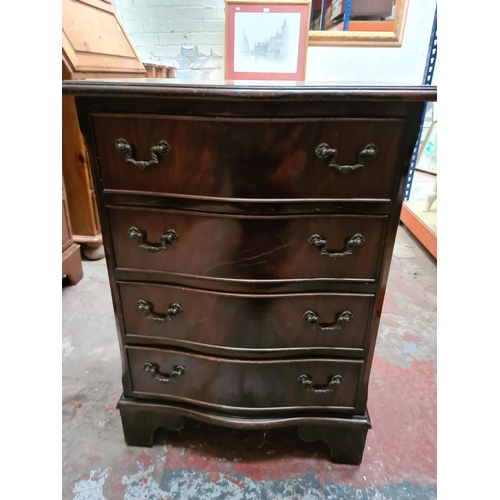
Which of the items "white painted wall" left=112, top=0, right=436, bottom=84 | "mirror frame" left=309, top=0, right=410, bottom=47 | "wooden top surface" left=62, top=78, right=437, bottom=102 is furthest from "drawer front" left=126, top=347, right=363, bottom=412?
"mirror frame" left=309, top=0, right=410, bottom=47

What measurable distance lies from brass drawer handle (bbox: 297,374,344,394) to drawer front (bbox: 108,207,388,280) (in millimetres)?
311

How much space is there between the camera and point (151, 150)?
0.81m

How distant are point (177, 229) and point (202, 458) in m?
0.75

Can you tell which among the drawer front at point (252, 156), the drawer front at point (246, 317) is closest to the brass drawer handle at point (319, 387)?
the drawer front at point (246, 317)

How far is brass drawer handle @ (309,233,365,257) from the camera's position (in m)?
0.87

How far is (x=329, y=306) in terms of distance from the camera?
96cm

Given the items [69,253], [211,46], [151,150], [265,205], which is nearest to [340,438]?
[265,205]

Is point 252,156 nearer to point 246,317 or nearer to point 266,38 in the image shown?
point 246,317

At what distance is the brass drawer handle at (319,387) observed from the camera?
103 cm

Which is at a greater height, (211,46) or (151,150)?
(211,46)

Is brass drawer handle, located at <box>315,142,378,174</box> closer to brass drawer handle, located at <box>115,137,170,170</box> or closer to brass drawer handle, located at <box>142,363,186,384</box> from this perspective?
brass drawer handle, located at <box>115,137,170,170</box>

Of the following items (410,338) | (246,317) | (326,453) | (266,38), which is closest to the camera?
(246,317)

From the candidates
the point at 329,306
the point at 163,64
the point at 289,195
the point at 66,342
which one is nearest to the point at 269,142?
the point at 289,195

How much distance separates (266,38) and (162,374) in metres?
2.37
